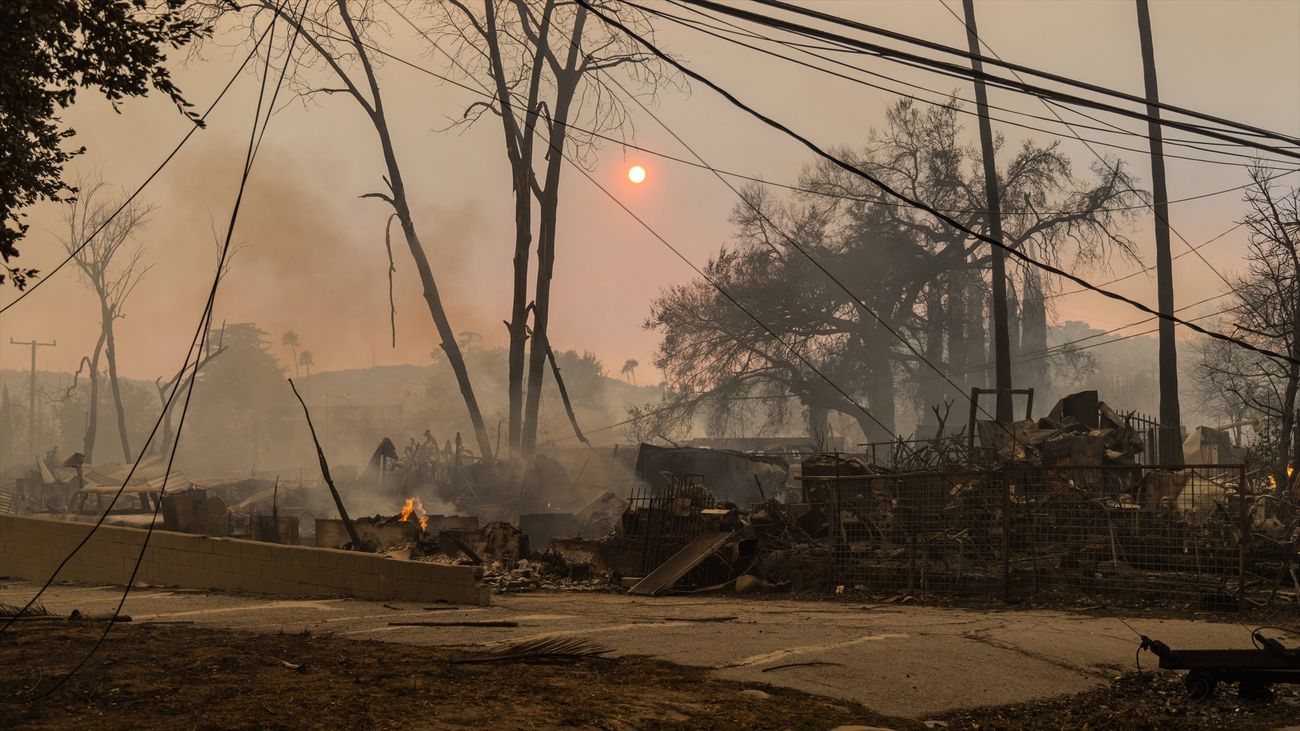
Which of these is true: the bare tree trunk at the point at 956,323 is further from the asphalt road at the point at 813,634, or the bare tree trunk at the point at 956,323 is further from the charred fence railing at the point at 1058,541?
the asphalt road at the point at 813,634

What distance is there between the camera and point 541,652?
8852mm

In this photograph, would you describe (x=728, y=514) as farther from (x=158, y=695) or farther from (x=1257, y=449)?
(x=1257, y=449)

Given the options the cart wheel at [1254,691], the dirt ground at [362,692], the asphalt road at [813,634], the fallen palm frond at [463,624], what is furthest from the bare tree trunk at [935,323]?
the dirt ground at [362,692]

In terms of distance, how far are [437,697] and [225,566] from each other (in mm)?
9827

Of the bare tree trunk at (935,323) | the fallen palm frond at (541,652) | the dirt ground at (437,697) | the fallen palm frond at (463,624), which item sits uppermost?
the bare tree trunk at (935,323)

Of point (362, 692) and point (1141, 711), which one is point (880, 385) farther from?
point (362, 692)

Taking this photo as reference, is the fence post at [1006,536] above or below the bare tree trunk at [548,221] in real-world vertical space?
below

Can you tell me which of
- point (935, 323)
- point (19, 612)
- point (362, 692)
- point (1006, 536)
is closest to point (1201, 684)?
point (1006, 536)

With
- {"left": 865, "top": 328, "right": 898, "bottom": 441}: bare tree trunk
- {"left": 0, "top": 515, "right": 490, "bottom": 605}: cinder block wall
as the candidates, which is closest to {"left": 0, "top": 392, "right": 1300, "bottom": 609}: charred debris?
{"left": 0, "top": 515, "right": 490, "bottom": 605}: cinder block wall

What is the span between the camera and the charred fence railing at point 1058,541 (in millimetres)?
13781

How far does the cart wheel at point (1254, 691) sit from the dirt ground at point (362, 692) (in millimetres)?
2950

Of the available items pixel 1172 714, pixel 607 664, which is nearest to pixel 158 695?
pixel 607 664

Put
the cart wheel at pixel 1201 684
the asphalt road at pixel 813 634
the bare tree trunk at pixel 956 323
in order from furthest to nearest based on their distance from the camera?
the bare tree trunk at pixel 956 323
the asphalt road at pixel 813 634
the cart wheel at pixel 1201 684

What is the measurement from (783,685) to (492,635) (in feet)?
11.6
